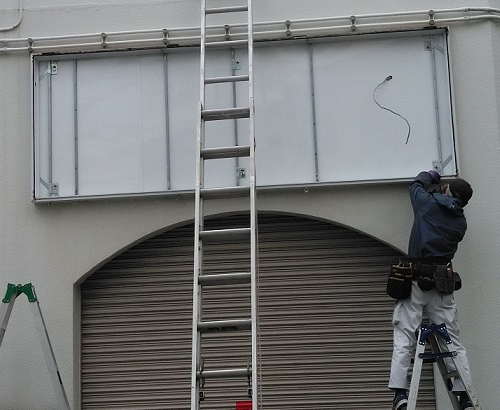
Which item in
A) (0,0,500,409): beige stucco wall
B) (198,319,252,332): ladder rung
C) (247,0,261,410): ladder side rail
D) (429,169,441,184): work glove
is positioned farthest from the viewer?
(0,0,500,409): beige stucco wall

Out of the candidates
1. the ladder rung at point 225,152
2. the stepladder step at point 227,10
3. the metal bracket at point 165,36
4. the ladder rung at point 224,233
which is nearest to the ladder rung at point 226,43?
the stepladder step at point 227,10

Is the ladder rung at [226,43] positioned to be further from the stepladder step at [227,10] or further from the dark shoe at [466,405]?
the dark shoe at [466,405]

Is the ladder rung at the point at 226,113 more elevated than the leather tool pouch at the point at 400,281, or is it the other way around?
the ladder rung at the point at 226,113

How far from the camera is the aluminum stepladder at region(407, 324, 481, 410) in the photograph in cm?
705

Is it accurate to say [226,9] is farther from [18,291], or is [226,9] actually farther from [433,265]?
[18,291]

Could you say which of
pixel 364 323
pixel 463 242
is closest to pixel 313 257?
pixel 364 323

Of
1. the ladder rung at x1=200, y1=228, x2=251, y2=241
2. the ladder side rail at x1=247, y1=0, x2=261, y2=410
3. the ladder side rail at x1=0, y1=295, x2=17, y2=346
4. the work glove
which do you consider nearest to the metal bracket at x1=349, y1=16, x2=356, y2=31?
the ladder side rail at x1=247, y1=0, x2=261, y2=410

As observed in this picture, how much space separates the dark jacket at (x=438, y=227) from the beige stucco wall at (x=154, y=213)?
1.78ft

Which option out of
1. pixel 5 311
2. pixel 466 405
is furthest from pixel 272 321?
pixel 5 311

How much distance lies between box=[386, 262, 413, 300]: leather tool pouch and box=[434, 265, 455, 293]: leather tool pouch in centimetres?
20

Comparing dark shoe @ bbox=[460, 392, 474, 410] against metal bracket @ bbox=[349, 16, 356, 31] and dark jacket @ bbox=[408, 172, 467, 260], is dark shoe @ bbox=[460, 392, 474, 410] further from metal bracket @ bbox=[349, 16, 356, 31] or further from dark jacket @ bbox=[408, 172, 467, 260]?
metal bracket @ bbox=[349, 16, 356, 31]

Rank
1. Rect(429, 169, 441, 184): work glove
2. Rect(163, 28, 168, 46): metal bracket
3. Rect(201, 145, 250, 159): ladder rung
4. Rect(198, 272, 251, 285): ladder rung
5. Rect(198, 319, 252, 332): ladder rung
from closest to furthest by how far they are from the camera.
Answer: Rect(198, 319, 252, 332): ladder rung, Rect(198, 272, 251, 285): ladder rung, Rect(201, 145, 250, 159): ladder rung, Rect(429, 169, 441, 184): work glove, Rect(163, 28, 168, 46): metal bracket

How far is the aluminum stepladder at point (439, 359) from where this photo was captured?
7048 mm

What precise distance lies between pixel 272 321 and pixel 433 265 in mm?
1540
